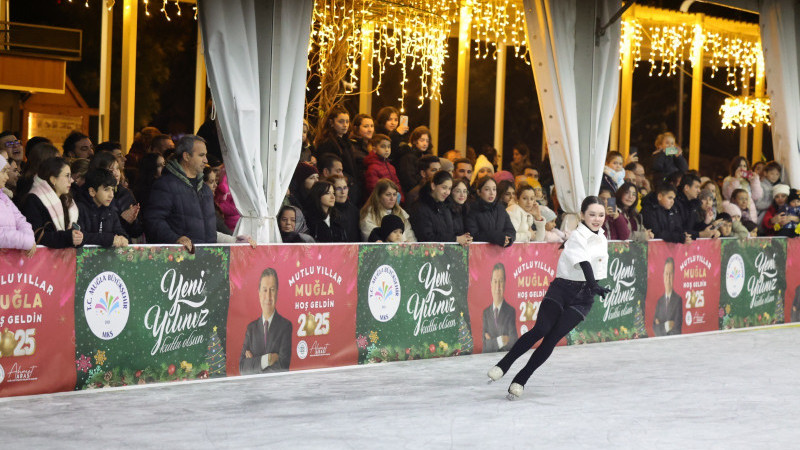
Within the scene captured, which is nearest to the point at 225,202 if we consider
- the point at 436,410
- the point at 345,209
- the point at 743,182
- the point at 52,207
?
the point at 345,209

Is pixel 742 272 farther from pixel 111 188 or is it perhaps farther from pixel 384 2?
pixel 111 188

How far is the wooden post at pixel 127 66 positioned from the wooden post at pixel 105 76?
0.17 meters

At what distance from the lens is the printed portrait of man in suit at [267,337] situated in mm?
8414

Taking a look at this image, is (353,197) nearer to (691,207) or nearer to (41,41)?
(691,207)

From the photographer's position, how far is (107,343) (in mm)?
7512

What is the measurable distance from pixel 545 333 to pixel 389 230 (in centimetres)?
206

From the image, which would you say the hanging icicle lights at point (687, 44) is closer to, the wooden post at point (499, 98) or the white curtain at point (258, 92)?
the wooden post at point (499, 98)

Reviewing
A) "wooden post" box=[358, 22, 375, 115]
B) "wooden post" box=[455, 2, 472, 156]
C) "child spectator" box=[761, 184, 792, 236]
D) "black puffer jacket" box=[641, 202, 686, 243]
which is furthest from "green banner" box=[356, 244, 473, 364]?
"wooden post" box=[455, 2, 472, 156]

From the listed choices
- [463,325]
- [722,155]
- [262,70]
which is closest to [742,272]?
[463,325]

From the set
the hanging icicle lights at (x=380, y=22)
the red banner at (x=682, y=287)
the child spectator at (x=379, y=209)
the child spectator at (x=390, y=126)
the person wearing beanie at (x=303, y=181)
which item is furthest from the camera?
the hanging icicle lights at (x=380, y=22)

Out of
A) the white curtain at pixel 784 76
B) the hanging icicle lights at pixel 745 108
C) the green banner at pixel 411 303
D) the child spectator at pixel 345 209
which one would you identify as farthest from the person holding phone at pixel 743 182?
the child spectator at pixel 345 209

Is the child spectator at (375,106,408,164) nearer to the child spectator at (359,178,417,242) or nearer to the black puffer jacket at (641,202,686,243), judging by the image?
the child spectator at (359,178,417,242)

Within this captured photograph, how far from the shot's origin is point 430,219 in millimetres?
9812

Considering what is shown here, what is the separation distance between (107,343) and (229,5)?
114 inches
